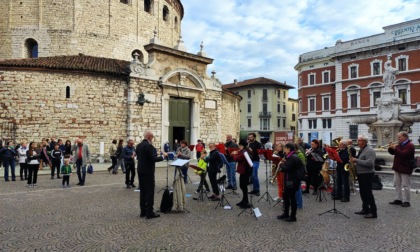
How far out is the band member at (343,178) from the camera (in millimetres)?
8594

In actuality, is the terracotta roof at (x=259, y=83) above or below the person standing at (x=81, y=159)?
above

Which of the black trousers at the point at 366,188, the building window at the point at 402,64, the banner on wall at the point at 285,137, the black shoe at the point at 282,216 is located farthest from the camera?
the building window at the point at 402,64

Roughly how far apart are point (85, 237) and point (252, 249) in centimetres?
284

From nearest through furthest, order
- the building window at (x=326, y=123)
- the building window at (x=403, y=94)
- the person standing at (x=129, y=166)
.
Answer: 1. the person standing at (x=129, y=166)
2. the building window at (x=403, y=94)
3. the building window at (x=326, y=123)

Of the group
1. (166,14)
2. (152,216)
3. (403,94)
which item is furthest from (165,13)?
(403,94)

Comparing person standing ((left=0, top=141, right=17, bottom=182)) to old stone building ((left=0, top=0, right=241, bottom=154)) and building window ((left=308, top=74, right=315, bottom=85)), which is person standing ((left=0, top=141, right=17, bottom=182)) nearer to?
old stone building ((left=0, top=0, right=241, bottom=154))

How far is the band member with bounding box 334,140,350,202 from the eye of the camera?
859 cm

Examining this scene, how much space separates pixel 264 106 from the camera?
6150cm

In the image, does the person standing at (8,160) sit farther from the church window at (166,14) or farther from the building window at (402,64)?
the building window at (402,64)

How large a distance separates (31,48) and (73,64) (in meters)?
9.90

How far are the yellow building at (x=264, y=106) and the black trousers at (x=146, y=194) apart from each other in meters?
54.4

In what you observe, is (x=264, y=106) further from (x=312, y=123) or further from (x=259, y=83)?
(x=312, y=123)

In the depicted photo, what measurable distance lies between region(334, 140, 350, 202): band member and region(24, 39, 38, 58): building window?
25.1m

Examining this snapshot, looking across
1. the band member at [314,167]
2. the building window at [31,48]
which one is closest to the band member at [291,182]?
the band member at [314,167]
